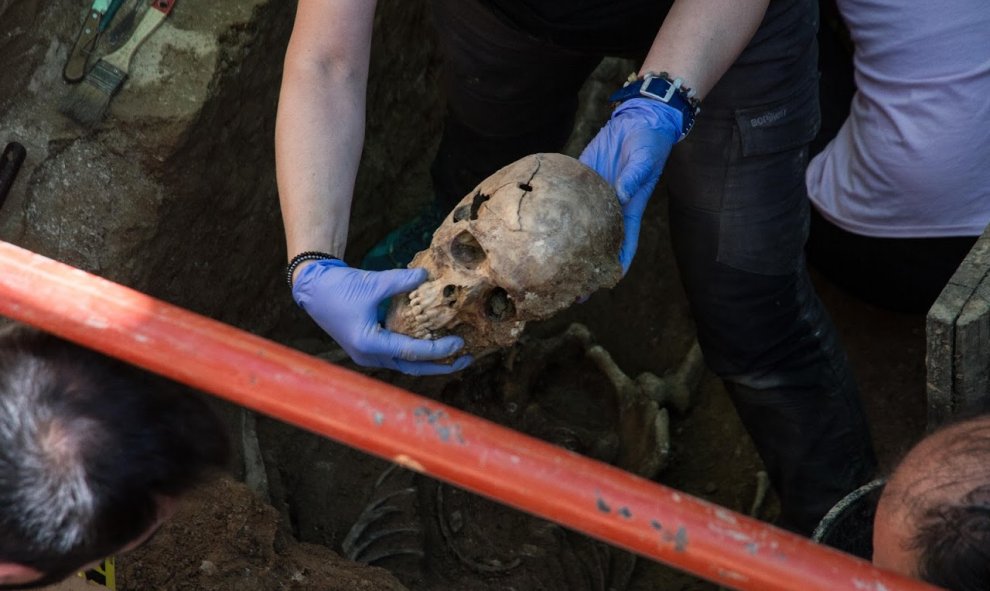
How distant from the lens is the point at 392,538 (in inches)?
115

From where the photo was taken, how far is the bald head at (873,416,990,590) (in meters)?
1.34

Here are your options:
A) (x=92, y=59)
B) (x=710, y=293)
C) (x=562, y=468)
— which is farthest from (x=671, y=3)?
(x=92, y=59)

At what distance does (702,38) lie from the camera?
6.81 ft

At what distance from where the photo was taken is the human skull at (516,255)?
192 cm

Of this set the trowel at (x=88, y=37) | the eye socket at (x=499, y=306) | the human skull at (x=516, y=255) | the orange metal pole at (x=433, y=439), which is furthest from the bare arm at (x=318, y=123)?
the trowel at (x=88, y=37)

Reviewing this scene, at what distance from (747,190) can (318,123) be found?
1045mm

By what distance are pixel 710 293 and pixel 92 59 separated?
73.4 inches

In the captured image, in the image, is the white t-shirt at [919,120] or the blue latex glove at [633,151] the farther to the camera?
the white t-shirt at [919,120]

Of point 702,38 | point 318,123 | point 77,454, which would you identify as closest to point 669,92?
point 702,38

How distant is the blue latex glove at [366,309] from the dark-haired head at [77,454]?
0.52 m

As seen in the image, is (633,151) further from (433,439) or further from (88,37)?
(88,37)

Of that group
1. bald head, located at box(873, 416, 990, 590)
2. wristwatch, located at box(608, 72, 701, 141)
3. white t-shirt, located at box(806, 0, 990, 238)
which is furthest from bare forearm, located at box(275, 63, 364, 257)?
white t-shirt, located at box(806, 0, 990, 238)

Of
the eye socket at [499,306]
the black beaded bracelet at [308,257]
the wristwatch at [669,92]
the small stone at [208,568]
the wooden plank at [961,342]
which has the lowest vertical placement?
the small stone at [208,568]

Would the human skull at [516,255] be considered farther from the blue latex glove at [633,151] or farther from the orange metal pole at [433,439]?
the orange metal pole at [433,439]
